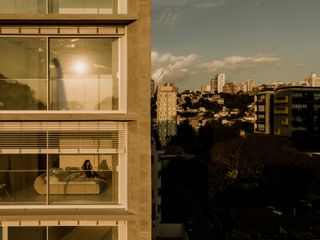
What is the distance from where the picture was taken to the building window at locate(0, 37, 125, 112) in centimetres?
784

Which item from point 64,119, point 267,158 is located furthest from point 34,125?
point 267,158

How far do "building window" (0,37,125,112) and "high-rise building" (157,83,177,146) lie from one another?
133518mm

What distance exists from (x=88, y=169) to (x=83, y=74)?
197 centimetres

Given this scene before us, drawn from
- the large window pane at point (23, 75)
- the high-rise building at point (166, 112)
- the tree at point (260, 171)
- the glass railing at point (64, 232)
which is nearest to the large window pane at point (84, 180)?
the glass railing at point (64, 232)

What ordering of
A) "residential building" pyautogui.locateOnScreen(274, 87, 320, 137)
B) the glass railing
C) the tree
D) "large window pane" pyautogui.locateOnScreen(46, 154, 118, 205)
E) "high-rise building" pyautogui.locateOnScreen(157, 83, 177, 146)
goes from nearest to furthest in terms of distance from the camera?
"large window pane" pyautogui.locateOnScreen(46, 154, 118, 205), the glass railing, the tree, "residential building" pyautogui.locateOnScreen(274, 87, 320, 137), "high-rise building" pyautogui.locateOnScreen(157, 83, 177, 146)

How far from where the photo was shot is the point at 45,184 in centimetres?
790

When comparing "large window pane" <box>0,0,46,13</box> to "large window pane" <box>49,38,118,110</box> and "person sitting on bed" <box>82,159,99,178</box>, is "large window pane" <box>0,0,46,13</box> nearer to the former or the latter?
"large window pane" <box>49,38,118,110</box>

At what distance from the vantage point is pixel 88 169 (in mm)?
7961

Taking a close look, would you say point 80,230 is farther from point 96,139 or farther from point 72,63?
point 72,63

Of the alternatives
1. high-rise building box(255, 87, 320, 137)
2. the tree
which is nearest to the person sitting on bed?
the tree

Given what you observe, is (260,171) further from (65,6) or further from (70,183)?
(65,6)

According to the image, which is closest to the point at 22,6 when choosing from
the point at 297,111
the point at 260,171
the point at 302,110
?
the point at 260,171

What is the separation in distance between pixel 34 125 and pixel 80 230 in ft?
7.85

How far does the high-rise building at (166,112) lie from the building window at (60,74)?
5257 inches
